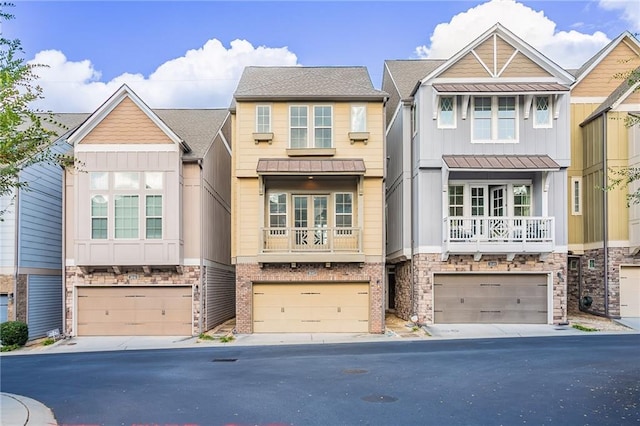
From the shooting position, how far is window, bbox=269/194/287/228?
23.1 m

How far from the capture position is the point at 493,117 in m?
23.0

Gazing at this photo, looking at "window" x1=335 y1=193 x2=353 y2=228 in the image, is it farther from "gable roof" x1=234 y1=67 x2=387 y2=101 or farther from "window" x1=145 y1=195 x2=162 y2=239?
"window" x1=145 y1=195 x2=162 y2=239

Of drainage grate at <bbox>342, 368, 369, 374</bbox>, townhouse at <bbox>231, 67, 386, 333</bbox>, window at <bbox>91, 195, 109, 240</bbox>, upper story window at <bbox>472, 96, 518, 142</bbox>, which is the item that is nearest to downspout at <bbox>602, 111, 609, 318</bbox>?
upper story window at <bbox>472, 96, 518, 142</bbox>

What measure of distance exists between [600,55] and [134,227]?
20.4m

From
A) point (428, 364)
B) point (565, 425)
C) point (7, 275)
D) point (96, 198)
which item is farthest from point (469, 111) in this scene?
point (7, 275)

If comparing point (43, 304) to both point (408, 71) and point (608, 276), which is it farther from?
point (608, 276)

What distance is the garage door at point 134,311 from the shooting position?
891 inches

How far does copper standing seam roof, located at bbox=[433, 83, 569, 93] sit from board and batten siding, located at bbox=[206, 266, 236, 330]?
1155 centimetres

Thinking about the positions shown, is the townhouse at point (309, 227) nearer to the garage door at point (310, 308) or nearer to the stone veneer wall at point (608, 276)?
the garage door at point (310, 308)

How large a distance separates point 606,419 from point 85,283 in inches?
735

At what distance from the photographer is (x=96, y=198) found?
2209 centimetres

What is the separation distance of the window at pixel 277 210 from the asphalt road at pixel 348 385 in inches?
242

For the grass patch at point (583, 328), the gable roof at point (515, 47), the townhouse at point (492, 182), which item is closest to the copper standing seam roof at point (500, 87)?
the townhouse at point (492, 182)

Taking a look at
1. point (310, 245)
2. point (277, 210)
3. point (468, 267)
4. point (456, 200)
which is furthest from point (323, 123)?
point (468, 267)
